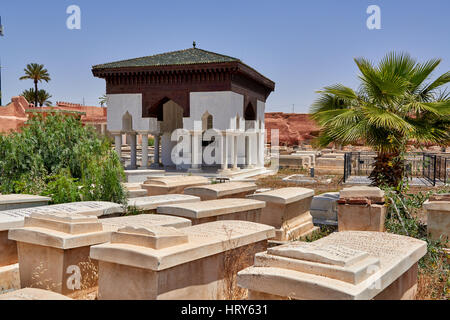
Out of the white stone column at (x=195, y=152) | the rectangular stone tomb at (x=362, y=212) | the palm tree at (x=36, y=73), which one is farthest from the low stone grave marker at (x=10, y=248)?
the palm tree at (x=36, y=73)

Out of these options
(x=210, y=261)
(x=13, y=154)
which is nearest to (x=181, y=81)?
(x=13, y=154)

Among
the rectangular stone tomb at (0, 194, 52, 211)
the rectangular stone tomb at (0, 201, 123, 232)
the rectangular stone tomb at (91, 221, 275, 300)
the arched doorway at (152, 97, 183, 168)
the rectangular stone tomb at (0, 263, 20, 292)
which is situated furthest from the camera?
the arched doorway at (152, 97, 183, 168)

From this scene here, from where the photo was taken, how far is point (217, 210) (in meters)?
5.16

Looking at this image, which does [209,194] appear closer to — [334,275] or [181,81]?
[334,275]

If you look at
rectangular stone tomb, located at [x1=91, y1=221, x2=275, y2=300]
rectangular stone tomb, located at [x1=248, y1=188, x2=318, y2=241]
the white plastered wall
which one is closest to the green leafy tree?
rectangular stone tomb, located at [x1=248, y1=188, x2=318, y2=241]

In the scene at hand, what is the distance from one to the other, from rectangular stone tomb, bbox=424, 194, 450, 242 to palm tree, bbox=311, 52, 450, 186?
1.49 meters

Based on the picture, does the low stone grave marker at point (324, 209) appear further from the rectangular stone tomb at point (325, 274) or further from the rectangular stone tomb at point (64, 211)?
the rectangular stone tomb at point (325, 274)

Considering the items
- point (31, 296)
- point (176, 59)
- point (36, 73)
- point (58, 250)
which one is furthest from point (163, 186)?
point (36, 73)

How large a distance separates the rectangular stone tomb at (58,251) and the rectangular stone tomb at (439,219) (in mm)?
4017

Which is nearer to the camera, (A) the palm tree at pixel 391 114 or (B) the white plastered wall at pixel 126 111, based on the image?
(A) the palm tree at pixel 391 114

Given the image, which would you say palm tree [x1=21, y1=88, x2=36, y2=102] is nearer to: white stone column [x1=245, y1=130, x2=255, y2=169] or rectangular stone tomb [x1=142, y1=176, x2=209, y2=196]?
white stone column [x1=245, y1=130, x2=255, y2=169]

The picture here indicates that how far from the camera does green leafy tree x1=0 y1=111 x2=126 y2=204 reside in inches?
241

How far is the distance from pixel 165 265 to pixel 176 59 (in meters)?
19.0

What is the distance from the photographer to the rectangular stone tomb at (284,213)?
19.9 ft
